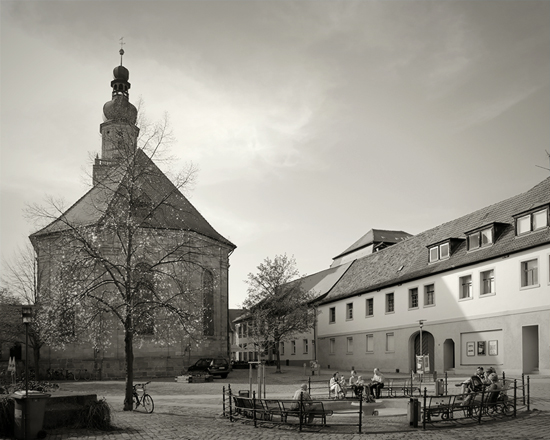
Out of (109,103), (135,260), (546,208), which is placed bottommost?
(135,260)

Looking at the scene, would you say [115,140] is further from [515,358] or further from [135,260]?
[515,358]

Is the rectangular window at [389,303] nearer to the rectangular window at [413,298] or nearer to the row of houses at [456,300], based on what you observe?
the row of houses at [456,300]

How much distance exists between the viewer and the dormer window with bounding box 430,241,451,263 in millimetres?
40125

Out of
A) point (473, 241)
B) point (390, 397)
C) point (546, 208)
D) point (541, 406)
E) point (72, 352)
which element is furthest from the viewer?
point (72, 352)

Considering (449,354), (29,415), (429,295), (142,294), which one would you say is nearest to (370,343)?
(429,295)

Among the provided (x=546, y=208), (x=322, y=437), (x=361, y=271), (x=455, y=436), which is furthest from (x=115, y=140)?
(x=361, y=271)

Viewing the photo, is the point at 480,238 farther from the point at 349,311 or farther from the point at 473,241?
the point at 349,311

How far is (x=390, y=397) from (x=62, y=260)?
13.0 metres

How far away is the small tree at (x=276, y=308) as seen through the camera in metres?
48.7

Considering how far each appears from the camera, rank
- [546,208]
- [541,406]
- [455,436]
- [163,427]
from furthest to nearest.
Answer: [546,208], [541,406], [163,427], [455,436]

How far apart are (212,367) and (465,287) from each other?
16.0m

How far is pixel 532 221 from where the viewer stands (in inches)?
1288

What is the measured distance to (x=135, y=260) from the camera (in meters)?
22.4

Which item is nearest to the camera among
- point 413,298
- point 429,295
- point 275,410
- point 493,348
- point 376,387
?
point 275,410
